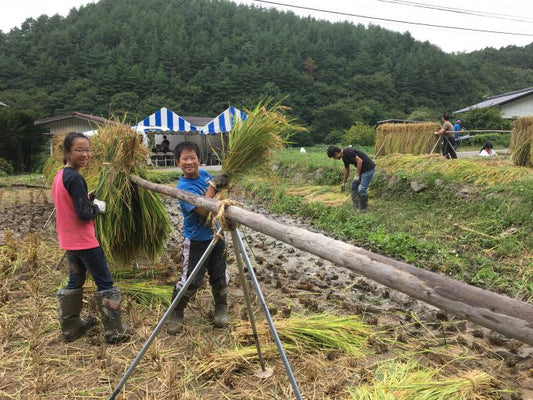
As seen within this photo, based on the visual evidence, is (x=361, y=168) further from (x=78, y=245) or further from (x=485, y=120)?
(x=485, y=120)

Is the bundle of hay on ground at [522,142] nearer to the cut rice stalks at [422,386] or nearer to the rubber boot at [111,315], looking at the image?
the cut rice stalks at [422,386]

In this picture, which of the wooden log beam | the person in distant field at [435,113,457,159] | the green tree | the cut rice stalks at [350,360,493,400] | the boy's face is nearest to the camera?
the wooden log beam

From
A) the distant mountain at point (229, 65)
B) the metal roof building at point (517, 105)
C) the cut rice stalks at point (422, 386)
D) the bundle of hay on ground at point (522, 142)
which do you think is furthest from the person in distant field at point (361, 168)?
the distant mountain at point (229, 65)

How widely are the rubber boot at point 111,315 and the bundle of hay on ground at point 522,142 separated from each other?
354 inches

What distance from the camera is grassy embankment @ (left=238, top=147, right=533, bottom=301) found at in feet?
15.6

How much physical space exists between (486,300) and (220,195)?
6.11 ft

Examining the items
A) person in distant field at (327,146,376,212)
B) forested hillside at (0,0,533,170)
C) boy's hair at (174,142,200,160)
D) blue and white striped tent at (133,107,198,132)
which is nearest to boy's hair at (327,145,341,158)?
person in distant field at (327,146,376,212)

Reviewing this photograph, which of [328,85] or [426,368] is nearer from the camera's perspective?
[426,368]

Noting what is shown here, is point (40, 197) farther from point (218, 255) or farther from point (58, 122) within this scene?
point (58, 122)

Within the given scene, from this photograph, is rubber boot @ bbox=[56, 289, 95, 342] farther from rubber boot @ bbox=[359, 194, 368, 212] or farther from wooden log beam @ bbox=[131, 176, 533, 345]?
rubber boot @ bbox=[359, 194, 368, 212]

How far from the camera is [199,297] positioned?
383 centimetres

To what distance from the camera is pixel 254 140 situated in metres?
2.89

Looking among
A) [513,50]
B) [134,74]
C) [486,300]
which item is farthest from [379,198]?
[513,50]

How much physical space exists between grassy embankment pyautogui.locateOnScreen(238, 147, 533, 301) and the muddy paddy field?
1.16m
